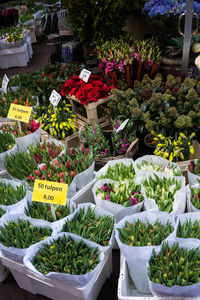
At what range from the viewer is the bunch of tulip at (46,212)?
1410mm

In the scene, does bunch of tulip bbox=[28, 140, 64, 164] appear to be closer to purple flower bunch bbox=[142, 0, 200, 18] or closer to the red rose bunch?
the red rose bunch

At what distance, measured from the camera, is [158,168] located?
62.9 inches

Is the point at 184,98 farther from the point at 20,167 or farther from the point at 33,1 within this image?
the point at 33,1

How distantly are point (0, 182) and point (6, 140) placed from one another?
1.61ft

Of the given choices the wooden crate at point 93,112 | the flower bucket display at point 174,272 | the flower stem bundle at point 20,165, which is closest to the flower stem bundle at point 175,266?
the flower bucket display at point 174,272

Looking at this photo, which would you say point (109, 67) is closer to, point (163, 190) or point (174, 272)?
point (163, 190)

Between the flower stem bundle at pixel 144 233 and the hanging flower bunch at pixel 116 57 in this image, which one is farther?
the hanging flower bunch at pixel 116 57

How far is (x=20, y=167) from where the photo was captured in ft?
5.67

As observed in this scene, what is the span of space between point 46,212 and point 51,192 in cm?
23

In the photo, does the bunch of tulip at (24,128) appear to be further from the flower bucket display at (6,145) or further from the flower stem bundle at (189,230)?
the flower stem bundle at (189,230)

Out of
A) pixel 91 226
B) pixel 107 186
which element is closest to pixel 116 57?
pixel 107 186

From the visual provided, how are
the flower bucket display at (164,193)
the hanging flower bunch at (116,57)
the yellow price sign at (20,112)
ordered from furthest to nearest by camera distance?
1. the hanging flower bunch at (116,57)
2. the yellow price sign at (20,112)
3. the flower bucket display at (164,193)

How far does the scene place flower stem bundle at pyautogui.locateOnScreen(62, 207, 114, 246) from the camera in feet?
4.18

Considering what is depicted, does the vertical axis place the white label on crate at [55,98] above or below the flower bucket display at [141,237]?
above
